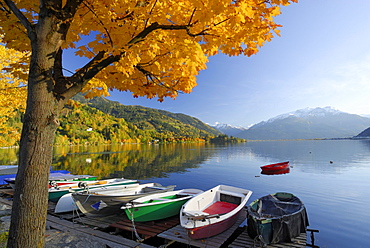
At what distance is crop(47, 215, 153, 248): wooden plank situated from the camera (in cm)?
690

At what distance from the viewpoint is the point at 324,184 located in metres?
24.8

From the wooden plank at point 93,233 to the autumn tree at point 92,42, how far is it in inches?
149

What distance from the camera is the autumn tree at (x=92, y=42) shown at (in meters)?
3.48

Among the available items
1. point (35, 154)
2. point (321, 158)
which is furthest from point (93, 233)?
point (321, 158)

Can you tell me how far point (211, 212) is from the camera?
9.87 meters

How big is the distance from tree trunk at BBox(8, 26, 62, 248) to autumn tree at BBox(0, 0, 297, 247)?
0.01 meters

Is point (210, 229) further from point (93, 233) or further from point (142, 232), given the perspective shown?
point (93, 233)

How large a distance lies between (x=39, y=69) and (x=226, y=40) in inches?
136

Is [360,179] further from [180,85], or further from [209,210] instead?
[180,85]

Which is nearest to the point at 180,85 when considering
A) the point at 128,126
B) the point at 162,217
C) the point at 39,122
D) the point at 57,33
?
the point at 57,33

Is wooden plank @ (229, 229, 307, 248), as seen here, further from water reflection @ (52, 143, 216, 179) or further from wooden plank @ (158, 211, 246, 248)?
water reflection @ (52, 143, 216, 179)

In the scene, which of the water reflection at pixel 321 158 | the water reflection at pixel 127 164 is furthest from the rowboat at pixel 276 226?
the water reflection at pixel 321 158

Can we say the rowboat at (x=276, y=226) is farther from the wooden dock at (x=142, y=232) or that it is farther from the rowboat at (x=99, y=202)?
the rowboat at (x=99, y=202)

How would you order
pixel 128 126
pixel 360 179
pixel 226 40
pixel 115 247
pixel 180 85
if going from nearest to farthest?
pixel 226 40, pixel 180 85, pixel 115 247, pixel 360 179, pixel 128 126
